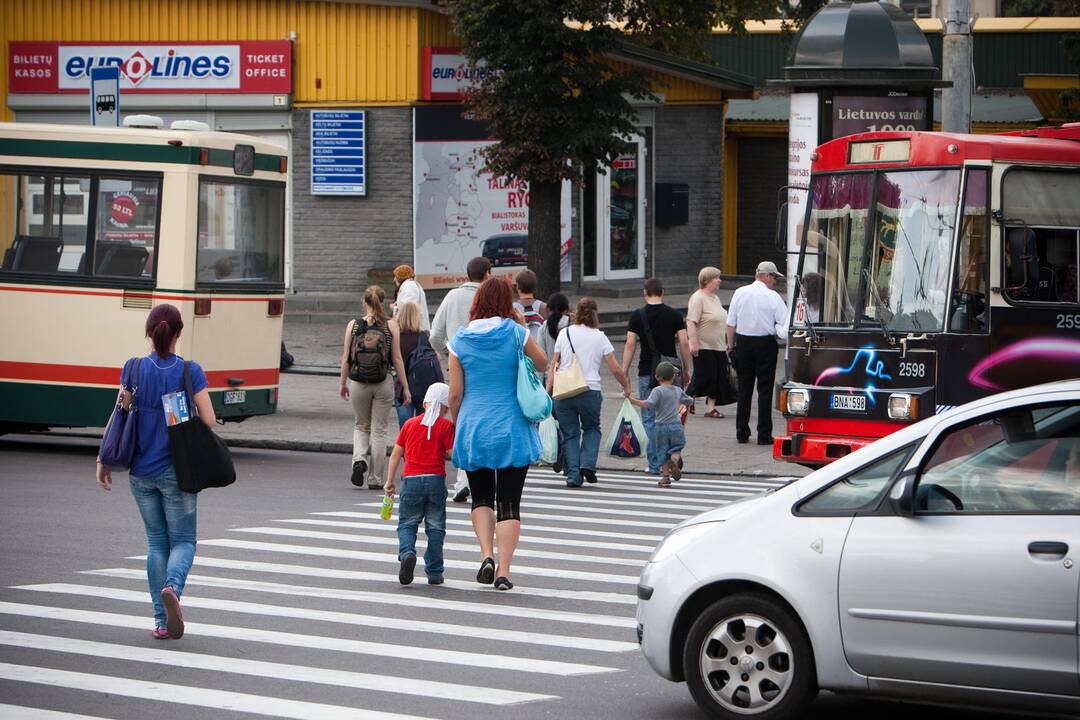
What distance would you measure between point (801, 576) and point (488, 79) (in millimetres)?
19346

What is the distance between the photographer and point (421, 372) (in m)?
14.8

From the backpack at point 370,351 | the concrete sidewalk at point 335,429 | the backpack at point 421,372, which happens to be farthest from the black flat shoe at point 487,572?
the concrete sidewalk at point 335,429

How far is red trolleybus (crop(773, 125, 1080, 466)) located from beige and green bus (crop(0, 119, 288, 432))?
620 centimetres

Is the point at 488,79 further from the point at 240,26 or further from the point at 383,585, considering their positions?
the point at 383,585

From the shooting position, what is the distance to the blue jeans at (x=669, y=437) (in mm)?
15360

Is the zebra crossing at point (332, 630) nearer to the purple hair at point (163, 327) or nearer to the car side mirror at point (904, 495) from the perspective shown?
the purple hair at point (163, 327)

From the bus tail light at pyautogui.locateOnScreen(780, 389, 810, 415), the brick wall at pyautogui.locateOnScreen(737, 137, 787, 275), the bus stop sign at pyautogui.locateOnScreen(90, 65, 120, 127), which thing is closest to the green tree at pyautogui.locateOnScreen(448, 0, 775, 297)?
the bus stop sign at pyautogui.locateOnScreen(90, 65, 120, 127)

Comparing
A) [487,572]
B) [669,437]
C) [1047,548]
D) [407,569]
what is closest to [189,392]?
[407,569]

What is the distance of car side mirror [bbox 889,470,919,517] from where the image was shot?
6723mm

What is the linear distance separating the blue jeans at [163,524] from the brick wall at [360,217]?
19278mm

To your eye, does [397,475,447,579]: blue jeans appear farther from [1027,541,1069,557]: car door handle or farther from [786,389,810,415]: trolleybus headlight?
[1027,541,1069,557]: car door handle

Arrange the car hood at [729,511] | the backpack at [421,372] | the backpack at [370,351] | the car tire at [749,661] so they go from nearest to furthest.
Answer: the car tire at [749,661] < the car hood at [729,511] < the backpack at [421,372] < the backpack at [370,351]

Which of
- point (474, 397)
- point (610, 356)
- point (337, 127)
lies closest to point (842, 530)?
point (474, 397)

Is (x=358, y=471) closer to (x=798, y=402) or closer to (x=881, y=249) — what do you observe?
(x=798, y=402)
